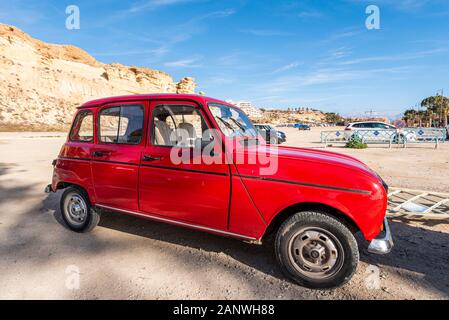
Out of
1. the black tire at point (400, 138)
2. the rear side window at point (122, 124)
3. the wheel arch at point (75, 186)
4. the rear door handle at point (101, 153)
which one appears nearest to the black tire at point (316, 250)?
the rear side window at point (122, 124)

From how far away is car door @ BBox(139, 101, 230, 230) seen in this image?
9.60 feet

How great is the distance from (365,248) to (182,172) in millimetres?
2556

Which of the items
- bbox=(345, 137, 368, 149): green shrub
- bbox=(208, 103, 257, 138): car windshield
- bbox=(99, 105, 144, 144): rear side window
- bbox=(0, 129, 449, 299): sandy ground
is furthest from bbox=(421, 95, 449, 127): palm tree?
bbox=(99, 105, 144, 144): rear side window

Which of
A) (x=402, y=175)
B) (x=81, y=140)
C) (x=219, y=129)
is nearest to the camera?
(x=219, y=129)

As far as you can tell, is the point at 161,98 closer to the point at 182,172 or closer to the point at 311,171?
the point at 182,172

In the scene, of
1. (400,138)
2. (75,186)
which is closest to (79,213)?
(75,186)

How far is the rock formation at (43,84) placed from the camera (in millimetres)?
37625

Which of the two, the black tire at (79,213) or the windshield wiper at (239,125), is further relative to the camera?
the black tire at (79,213)

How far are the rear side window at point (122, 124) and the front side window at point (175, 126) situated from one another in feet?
0.77

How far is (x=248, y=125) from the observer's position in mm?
3760

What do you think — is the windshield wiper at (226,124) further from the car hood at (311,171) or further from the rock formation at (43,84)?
the rock formation at (43,84)
